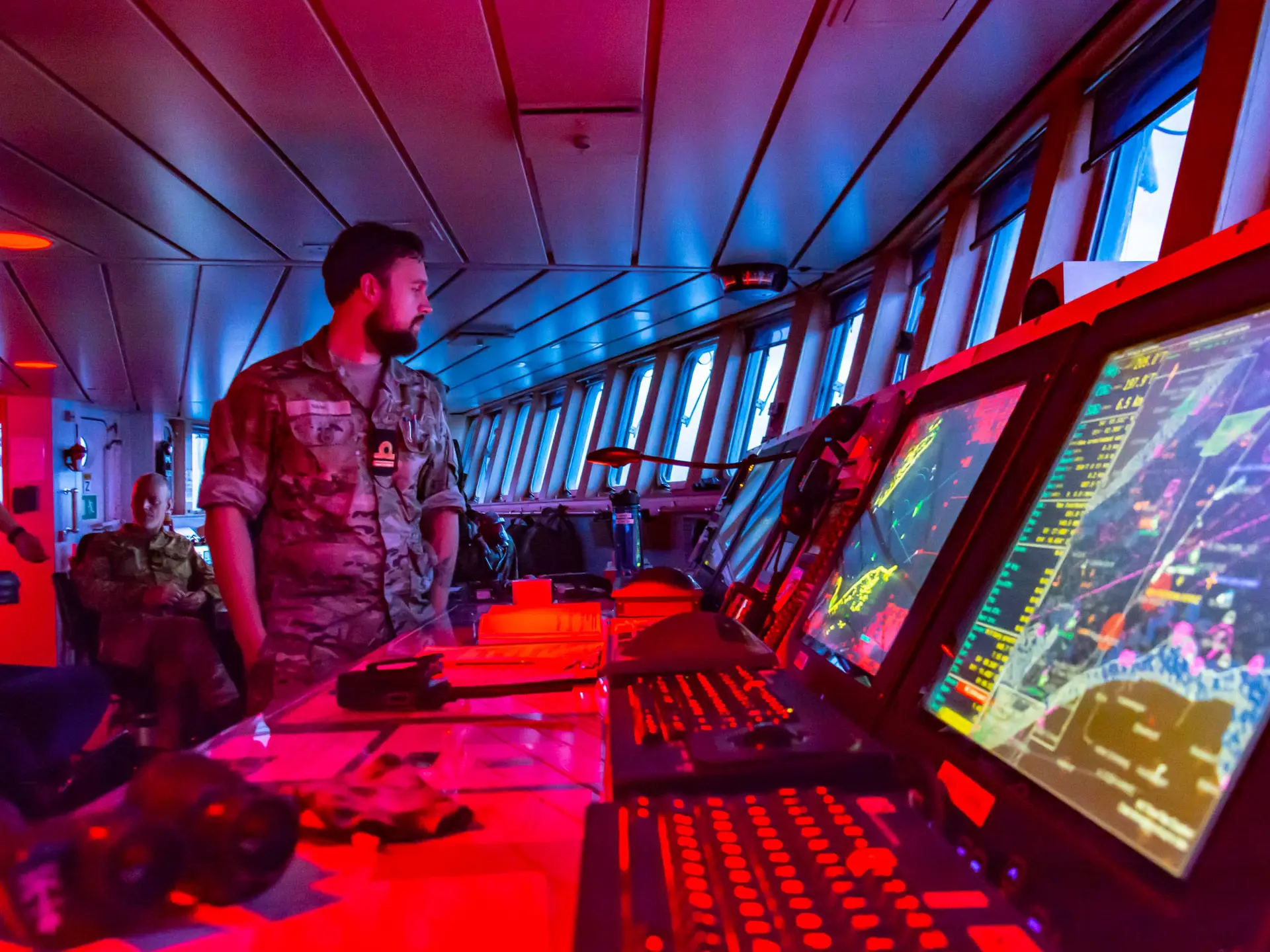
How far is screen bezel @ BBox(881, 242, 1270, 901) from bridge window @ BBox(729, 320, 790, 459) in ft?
18.7

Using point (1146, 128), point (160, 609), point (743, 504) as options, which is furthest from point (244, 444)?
point (160, 609)

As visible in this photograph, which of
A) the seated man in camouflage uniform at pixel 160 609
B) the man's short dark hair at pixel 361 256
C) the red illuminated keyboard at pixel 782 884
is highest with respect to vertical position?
the man's short dark hair at pixel 361 256

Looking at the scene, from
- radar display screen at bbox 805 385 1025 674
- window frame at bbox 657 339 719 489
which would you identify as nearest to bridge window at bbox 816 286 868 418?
window frame at bbox 657 339 719 489

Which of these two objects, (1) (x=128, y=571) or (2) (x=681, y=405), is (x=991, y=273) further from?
(1) (x=128, y=571)

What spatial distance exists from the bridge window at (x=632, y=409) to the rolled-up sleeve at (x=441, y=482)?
6.61 meters

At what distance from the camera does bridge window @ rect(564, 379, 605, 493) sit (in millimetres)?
10094

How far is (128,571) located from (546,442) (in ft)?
24.1

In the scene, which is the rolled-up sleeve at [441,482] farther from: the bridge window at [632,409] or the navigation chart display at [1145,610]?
the bridge window at [632,409]

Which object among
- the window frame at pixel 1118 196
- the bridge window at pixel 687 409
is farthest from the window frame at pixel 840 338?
the window frame at pixel 1118 196

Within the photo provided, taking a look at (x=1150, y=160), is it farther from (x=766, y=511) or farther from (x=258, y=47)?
(x=258, y=47)

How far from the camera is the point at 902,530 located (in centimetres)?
89

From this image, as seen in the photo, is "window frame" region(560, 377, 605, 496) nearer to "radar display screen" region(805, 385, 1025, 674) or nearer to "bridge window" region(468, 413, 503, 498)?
"bridge window" region(468, 413, 503, 498)

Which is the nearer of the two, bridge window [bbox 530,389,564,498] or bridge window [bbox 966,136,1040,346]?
bridge window [bbox 966,136,1040,346]

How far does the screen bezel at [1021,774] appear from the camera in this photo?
348mm
